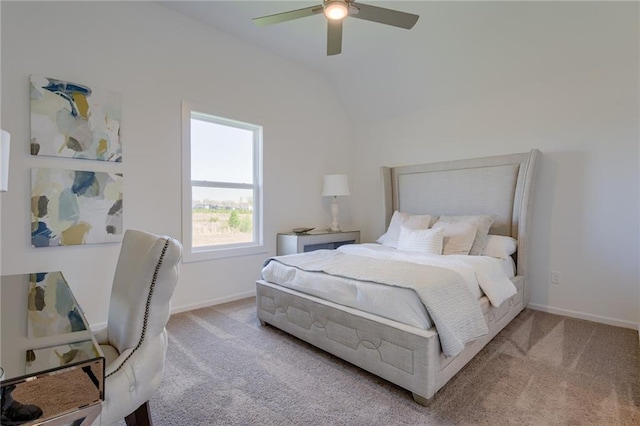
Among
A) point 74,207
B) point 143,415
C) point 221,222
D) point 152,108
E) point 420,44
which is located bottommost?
point 143,415

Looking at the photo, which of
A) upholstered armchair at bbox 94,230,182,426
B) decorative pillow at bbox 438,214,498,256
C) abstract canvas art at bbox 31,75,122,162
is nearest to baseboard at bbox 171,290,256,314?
abstract canvas art at bbox 31,75,122,162

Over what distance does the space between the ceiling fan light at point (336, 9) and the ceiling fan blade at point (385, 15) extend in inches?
2.4

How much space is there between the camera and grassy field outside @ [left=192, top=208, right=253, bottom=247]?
3.41 metres

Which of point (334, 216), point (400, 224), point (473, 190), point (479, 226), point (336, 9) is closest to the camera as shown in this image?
point (336, 9)

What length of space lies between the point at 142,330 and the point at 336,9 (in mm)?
2101

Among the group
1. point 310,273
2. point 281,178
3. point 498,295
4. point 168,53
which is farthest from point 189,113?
point 498,295

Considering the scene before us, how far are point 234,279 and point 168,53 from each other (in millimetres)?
2475

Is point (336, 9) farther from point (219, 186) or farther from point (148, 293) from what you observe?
point (219, 186)

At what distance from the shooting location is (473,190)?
11.7 feet

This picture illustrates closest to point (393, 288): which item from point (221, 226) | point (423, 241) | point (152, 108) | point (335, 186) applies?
point (423, 241)

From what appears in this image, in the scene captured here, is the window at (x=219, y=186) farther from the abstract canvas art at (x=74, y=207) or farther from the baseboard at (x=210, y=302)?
the abstract canvas art at (x=74, y=207)

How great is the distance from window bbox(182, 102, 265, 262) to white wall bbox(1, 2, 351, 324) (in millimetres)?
107

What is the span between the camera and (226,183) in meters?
3.63

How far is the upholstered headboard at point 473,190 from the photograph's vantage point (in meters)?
3.17
